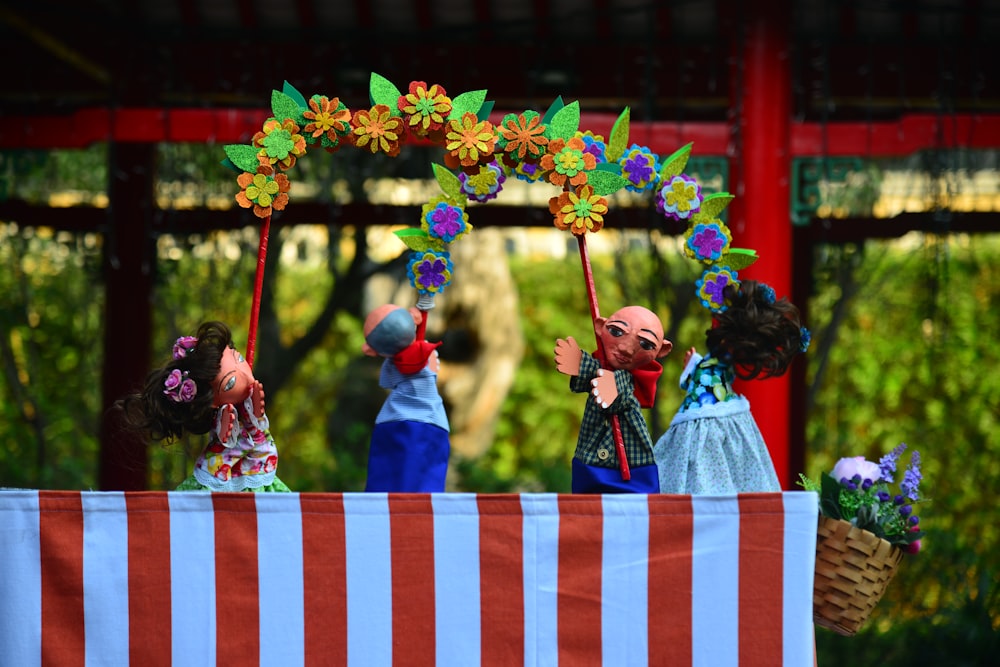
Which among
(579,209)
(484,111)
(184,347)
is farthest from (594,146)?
(184,347)

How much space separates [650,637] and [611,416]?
26.4 inches

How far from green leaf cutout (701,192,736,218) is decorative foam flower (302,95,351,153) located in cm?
101

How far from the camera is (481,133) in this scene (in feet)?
10.3

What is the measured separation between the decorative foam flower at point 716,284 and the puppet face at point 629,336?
170mm

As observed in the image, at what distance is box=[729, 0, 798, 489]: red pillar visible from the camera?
4.60 m

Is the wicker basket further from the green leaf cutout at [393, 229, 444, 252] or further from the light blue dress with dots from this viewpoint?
the green leaf cutout at [393, 229, 444, 252]

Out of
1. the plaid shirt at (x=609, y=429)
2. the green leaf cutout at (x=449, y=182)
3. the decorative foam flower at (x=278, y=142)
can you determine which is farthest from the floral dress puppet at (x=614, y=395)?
the decorative foam flower at (x=278, y=142)

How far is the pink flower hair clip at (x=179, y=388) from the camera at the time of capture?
305 cm

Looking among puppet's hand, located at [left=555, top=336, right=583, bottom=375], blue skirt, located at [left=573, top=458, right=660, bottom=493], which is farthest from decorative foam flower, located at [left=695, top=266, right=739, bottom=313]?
blue skirt, located at [left=573, top=458, right=660, bottom=493]

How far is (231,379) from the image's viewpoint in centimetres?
312

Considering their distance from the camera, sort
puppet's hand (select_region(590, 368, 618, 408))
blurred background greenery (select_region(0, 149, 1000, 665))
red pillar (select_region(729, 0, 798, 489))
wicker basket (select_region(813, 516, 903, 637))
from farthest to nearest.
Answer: blurred background greenery (select_region(0, 149, 1000, 665)) → red pillar (select_region(729, 0, 798, 489)) → puppet's hand (select_region(590, 368, 618, 408)) → wicker basket (select_region(813, 516, 903, 637))

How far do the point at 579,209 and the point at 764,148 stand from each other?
5.95 ft

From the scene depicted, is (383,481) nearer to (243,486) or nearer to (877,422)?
(243,486)

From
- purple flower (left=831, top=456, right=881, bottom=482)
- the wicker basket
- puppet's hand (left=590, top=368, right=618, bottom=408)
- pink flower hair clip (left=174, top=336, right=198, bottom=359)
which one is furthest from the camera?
pink flower hair clip (left=174, top=336, right=198, bottom=359)
